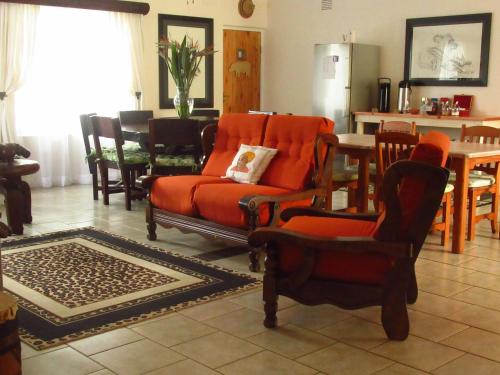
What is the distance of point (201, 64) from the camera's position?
852cm

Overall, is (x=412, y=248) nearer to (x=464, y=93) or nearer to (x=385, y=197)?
(x=385, y=197)

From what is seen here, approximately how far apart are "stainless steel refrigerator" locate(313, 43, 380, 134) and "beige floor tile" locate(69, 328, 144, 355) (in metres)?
5.28

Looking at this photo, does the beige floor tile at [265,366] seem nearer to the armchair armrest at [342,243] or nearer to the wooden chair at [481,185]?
the armchair armrest at [342,243]

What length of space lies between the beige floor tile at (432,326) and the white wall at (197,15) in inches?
217

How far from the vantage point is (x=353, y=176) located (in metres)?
5.13

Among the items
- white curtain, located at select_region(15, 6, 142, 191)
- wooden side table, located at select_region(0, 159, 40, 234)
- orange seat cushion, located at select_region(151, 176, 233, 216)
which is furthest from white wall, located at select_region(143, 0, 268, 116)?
orange seat cushion, located at select_region(151, 176, 233, 216)

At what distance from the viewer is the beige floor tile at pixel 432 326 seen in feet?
9.75

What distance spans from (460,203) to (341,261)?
191 centimetres

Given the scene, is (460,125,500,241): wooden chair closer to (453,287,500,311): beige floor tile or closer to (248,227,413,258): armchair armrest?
(453,287,500,311): beige floor tile

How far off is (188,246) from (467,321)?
2.10m

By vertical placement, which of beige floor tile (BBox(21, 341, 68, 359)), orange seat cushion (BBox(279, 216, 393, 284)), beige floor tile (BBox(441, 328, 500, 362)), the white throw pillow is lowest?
beige floor tile (BBox(21, 341, 68, 359))

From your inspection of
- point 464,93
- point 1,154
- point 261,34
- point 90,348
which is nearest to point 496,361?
point 90,348

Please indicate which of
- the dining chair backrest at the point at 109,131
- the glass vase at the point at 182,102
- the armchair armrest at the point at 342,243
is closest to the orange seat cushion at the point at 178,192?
the dining chair backrest at the point at 109,131

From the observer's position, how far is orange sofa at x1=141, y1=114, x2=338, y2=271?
13.0 ft
